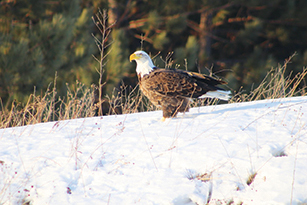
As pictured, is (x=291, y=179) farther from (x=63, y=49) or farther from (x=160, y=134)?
(x=63, y=49)

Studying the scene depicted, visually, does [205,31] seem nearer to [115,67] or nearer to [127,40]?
[127,40]

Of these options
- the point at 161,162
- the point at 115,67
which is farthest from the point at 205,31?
the point at 161,162

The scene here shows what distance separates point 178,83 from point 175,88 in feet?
0.28

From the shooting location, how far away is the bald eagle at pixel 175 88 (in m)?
4.82

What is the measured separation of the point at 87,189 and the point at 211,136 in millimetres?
1555

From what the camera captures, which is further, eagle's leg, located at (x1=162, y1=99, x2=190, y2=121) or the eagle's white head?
the eagle's white head

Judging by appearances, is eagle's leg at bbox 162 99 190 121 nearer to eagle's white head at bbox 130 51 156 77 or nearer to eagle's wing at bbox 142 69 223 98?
eagle's wing at bbox 142 69 223 98

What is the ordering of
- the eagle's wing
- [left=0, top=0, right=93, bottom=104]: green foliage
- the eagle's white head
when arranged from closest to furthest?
the eagle's wing, the eagle's white head, [left=0, top=0, right=93, bottom=104]: green foliage

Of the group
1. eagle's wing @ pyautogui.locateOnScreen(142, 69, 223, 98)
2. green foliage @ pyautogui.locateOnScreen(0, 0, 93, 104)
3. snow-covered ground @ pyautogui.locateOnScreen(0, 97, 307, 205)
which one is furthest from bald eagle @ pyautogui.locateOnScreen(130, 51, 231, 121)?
green foliage @ pyautogui.locateOnScreen(0, 0, 93, 104)

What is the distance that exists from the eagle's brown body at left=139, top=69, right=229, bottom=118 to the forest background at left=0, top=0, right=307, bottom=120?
133cm

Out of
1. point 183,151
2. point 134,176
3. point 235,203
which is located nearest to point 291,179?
point 235,203

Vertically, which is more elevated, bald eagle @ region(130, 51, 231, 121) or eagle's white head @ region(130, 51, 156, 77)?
eagle's white head @ region(130, 51, 156, 77)

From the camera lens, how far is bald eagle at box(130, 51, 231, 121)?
482 centimetres

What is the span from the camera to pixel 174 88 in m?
4.80
